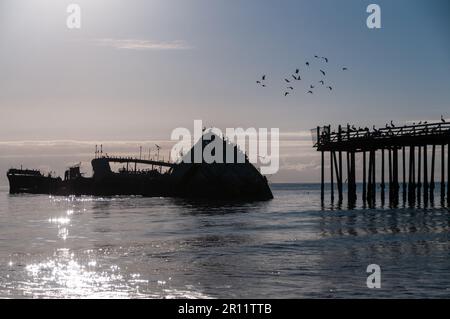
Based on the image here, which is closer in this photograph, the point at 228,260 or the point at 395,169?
the point at 228,260

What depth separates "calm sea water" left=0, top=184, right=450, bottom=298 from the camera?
17062 millimetres

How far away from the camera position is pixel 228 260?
75.0 ft

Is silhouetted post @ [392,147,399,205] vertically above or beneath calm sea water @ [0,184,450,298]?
→ above

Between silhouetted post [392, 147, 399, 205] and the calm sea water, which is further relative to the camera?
silhouetted post [392, 147, 399, 205]

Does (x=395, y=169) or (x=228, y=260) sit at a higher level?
(x=395, y=169)

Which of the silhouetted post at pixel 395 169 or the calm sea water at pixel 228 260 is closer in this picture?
the calm sea water at pixel 228 260

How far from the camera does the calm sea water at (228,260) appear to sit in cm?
1706

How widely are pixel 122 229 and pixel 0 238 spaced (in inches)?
282

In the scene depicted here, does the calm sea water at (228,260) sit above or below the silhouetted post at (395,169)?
below
